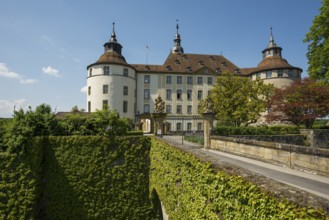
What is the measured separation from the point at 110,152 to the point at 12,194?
4.11 meters

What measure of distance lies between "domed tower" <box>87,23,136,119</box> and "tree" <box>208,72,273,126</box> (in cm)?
1812

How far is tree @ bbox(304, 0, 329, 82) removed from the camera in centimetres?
1889

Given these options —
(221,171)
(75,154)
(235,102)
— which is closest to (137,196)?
(75,154)

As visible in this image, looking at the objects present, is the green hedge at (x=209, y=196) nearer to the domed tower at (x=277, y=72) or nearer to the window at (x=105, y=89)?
the window at (x=105, y=89)

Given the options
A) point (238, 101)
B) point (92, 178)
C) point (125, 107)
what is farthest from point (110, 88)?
point (92, 178)

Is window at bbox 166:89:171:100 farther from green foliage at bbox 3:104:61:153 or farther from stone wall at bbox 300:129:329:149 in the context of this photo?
green foliage at bbox 3:104:61:153

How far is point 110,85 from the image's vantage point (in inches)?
1417

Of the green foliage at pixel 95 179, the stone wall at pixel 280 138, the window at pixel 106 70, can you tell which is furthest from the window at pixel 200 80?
the green foliage at pixel 95 179

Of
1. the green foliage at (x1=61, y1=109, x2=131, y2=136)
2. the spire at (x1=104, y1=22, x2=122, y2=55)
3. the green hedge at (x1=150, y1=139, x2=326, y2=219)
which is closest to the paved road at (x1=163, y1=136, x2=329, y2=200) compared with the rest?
the green hedge at (x1=150, y1=139, x2=326, y2=219)

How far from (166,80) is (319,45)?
2607 cm

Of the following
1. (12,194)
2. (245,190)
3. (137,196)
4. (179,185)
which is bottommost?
(137,196)

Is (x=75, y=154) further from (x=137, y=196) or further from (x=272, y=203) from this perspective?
(x=272, y=203)

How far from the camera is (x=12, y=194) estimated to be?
808 cm

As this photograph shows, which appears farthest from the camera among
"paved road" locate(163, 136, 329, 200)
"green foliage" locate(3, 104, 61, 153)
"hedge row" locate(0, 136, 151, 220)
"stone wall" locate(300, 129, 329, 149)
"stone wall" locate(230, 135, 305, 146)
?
"stone wall" locate(300, 129, 329, 149)
